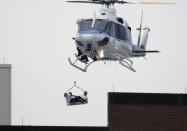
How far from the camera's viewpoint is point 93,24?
8006 centimetres

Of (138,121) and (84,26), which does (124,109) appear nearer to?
(138,121)

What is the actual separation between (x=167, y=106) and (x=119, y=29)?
33.4 meters

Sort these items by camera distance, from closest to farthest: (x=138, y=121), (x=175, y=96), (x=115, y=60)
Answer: (x=115, y=60), (x=175, y=96), (x=138, y=121)

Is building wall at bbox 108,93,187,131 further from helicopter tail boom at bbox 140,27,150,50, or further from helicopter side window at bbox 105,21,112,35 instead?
helicopter side window at bbox 105,21,112,35

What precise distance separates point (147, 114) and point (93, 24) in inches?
1399

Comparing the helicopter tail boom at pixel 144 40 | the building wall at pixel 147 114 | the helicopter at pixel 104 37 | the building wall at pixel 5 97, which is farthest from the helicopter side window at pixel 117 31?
the building wall at pixel 5 97

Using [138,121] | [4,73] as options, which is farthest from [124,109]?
[4,73]

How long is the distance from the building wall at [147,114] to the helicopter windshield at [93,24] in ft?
99.9

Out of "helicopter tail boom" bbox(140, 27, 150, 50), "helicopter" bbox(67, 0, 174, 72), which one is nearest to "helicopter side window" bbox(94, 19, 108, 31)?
"helicopter" bbox(67, 0, 174, 72)

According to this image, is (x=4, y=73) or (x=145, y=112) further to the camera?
(x=4, y=73)

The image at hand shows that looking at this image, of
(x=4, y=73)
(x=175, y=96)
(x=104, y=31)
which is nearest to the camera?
(x=104, y=31)

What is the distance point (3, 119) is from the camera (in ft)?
458

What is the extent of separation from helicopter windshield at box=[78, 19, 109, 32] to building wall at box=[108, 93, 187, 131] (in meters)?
30.4

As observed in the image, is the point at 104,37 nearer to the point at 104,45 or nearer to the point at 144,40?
the point at 104,45
